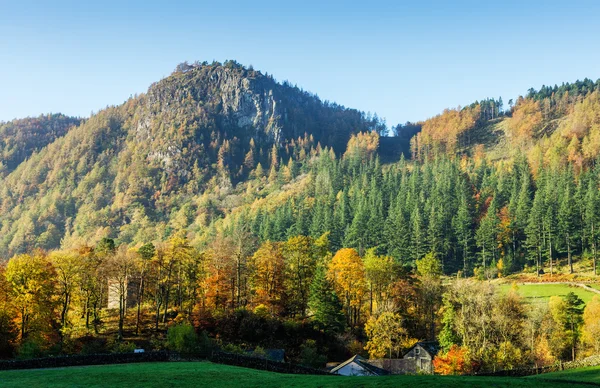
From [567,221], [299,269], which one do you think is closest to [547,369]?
[299,269]

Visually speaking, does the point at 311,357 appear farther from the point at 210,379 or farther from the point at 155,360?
the point at 210,379

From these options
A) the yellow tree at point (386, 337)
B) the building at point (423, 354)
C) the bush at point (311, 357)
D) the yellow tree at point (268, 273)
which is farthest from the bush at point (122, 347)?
the building at point (423, 354)

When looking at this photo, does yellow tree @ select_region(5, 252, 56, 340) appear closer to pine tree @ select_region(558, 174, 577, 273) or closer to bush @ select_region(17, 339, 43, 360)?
bush @ select_region(17, 339, 43, 360)

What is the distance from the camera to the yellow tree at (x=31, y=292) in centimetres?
5872

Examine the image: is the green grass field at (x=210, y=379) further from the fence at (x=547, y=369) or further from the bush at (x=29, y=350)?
the bush at (x=29, y=350)

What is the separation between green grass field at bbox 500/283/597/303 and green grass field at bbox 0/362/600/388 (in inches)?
1962

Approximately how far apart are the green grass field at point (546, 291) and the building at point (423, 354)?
22159mm

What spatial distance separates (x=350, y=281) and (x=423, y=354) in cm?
1999

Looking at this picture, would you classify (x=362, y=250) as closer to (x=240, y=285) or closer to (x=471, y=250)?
(x=471, y=250)

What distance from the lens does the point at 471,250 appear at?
12900 cm

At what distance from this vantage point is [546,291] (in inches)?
3533

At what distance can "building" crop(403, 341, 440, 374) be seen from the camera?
65.0m

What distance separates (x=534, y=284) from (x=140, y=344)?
248ft

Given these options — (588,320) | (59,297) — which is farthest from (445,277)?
(59,297)
